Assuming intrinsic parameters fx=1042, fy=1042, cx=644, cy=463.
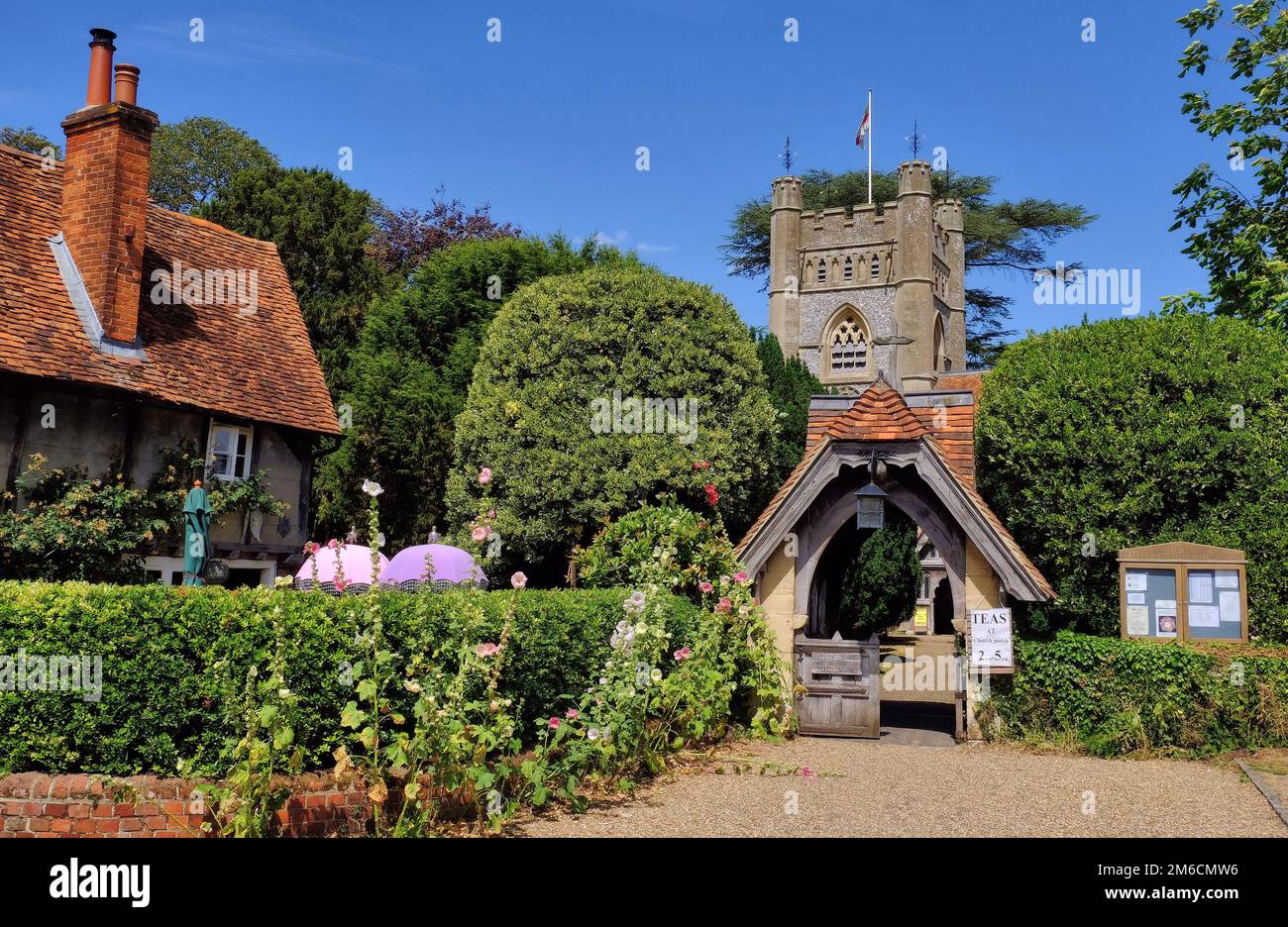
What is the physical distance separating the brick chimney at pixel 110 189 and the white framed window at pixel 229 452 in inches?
76.9

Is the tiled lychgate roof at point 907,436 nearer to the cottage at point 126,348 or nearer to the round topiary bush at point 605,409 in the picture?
the round topiary bush at point 605,409

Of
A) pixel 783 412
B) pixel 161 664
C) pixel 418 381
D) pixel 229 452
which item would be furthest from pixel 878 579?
pixel 161 664

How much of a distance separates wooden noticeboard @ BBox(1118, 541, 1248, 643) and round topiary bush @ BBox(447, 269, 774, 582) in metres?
6.28

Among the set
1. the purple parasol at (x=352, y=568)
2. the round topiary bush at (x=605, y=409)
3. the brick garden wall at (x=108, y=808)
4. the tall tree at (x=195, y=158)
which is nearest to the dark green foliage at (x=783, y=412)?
the round topiary bush at (x=605, y=409)

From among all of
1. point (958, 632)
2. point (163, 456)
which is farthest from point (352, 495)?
point (958, 632)

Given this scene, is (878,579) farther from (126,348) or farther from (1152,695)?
(126,348)

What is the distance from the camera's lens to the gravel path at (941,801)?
25.4 feet

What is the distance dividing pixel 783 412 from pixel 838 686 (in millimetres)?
9095

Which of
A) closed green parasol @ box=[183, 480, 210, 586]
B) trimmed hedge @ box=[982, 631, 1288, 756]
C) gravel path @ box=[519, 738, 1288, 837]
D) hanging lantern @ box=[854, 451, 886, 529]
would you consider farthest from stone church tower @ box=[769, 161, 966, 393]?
gravel path @ box=[519, 738, 1288, 837]

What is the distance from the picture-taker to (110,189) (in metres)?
15.4

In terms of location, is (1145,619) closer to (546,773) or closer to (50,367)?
(546,773)

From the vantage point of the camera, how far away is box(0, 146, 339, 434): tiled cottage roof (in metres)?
14.5

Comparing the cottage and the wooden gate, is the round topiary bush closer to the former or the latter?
the cottage

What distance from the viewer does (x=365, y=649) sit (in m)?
7.39
